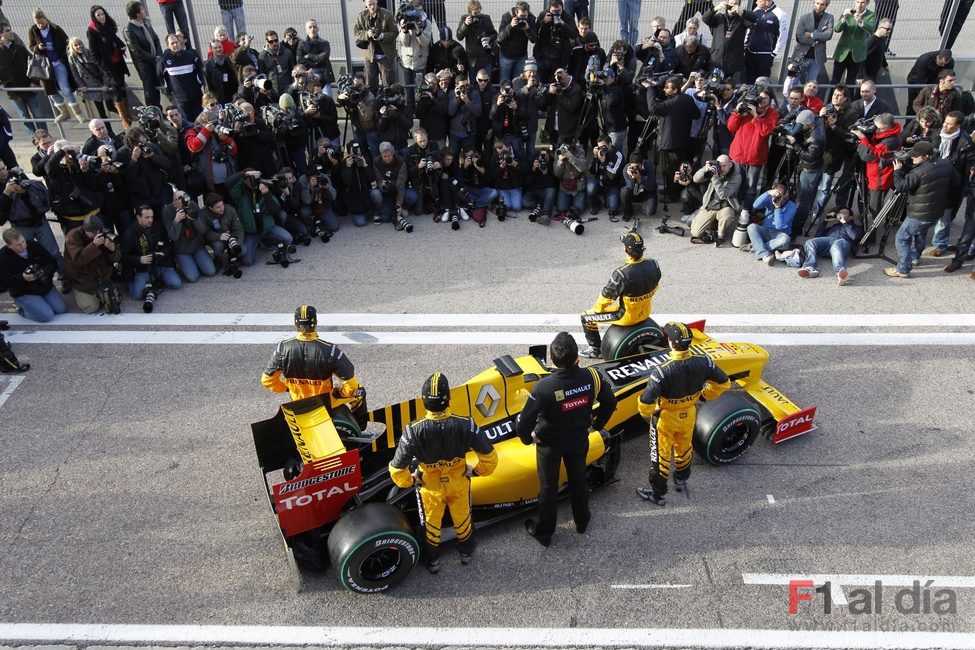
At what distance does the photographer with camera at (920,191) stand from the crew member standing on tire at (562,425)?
230 inches

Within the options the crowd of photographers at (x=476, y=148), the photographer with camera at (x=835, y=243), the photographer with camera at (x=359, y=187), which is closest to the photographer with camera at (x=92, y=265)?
the crowd of photographers at (x=476, y=148)

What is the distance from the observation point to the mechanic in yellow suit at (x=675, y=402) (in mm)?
5855

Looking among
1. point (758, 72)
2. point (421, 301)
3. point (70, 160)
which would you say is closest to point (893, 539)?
point (421, 301)

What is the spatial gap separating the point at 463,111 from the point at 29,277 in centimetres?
603

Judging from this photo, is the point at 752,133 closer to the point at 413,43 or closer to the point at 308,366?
the point at 413,43

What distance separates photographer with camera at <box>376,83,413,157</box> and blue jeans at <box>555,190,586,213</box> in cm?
238

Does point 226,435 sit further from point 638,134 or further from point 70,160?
point 638,134

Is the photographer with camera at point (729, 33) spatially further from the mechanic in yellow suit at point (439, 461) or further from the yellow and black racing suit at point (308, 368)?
the mechanic in yellow suit at point (439, 461)

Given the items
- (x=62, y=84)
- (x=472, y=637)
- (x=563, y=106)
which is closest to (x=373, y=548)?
(x=472, y=637)

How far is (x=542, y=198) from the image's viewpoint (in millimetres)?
11422

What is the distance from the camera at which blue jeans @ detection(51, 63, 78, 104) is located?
12156 millimetres

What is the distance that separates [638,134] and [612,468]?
703 centimetres

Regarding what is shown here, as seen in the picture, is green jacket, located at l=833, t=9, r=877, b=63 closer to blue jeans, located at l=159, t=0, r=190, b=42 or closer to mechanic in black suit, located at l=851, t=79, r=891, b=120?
mechanic in black suit, located at l=851, t=79, r=891, b=120

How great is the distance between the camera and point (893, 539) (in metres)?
5.92
